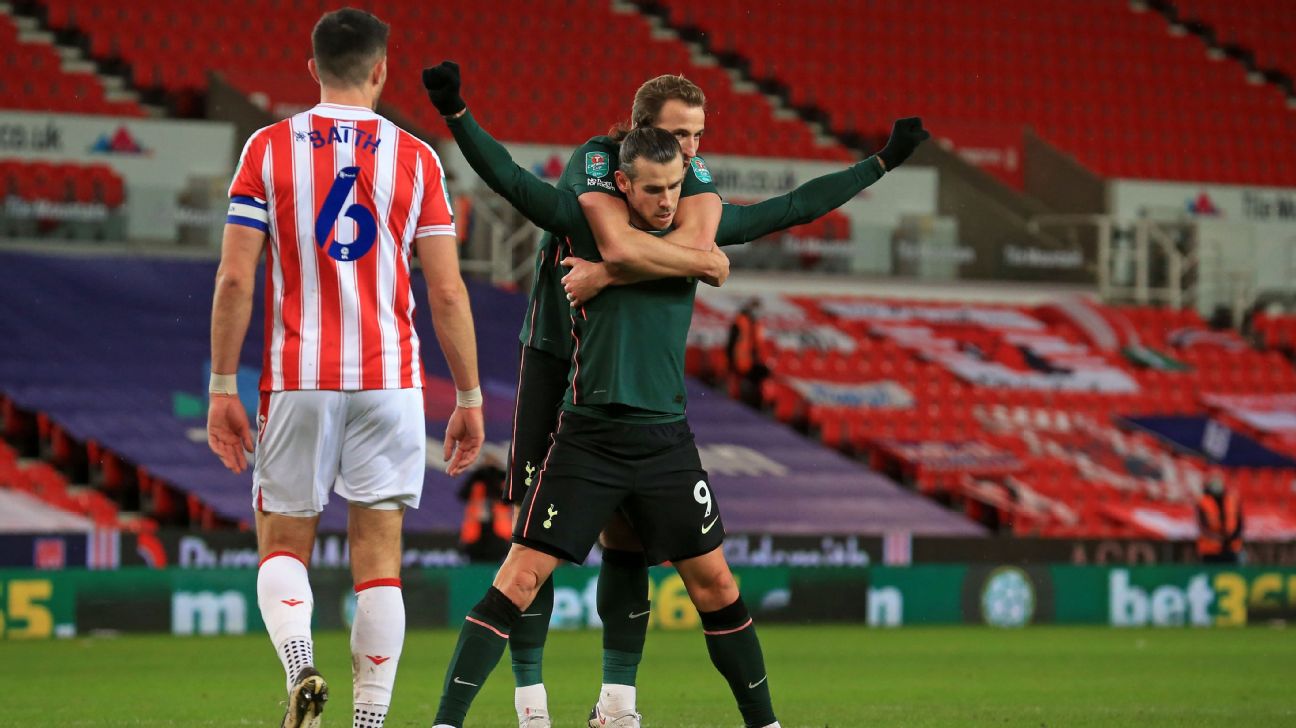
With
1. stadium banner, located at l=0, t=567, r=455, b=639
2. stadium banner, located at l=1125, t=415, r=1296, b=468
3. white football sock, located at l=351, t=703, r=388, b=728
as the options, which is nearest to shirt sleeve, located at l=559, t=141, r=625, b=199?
white football sock, located at l=351, t=703, r=388, b=728

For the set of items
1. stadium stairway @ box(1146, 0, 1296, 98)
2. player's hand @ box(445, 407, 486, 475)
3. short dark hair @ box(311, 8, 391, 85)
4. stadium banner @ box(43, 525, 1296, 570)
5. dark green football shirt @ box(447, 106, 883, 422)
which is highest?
stadium stairway @ box(1146, 0, 1296, 98)

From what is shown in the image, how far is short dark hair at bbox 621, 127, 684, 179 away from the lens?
5434 mm

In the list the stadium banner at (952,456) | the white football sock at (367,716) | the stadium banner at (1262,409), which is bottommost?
the stadium banner at (952,456)

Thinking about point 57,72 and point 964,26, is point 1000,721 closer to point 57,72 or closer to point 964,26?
point 57,72

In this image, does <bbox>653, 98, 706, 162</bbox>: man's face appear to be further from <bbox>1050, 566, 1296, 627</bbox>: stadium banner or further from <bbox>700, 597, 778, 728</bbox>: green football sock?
<bbox>1050, 566, 1296, 627</bbox>: stadium banner

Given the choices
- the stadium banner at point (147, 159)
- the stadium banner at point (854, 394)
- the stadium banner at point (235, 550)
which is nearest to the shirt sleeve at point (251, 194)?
the stadium banner at point (235, 550)

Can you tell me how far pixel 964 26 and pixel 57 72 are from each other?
12319 mm

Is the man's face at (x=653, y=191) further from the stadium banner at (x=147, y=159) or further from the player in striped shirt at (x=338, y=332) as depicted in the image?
the stadium banner at (x=147, y=159)

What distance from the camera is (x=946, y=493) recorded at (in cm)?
2028

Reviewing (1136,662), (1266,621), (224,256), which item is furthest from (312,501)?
(1266,621)

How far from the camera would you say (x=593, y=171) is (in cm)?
562

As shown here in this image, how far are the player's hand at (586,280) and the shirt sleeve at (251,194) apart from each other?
0.88m

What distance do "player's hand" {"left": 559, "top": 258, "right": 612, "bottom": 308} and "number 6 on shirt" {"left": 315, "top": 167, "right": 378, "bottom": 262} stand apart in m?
0.59

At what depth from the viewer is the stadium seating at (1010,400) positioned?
20656mm
